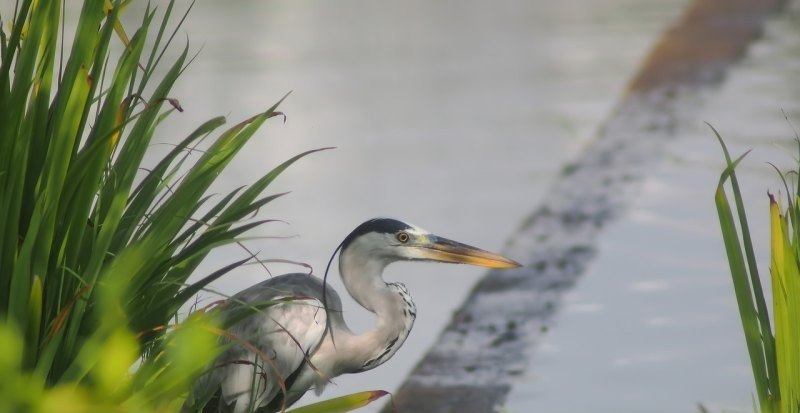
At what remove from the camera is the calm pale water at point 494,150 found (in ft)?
12.5

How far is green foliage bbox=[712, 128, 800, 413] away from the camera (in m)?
1.99

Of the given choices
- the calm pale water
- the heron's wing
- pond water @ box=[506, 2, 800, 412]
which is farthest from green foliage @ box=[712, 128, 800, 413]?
the calm pale water

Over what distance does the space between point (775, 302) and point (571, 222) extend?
117 inches

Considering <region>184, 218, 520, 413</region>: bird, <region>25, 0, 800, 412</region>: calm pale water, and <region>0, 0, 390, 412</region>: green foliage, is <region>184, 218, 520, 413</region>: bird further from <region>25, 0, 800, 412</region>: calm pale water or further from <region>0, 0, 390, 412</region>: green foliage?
<region>0, 0, 390, 412</region>: green foliage

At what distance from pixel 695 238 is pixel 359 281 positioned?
2069mm

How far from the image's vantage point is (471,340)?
399cm

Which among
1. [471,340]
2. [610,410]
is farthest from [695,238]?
[610,410]

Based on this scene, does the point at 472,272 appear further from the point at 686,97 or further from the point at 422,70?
the point at 422,70

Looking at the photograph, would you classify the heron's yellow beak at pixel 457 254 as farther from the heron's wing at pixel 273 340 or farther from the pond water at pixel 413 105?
the pond water at pixel 413 105

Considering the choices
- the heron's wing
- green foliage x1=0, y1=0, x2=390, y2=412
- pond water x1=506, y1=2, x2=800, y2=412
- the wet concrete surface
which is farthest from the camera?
the wet concrete surface

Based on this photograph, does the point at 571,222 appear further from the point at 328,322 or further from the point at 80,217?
the point at 80,217

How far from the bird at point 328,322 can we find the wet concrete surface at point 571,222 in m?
0.55

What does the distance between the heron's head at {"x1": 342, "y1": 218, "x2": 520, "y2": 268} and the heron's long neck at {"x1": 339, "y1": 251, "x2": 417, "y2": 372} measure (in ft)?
0.07

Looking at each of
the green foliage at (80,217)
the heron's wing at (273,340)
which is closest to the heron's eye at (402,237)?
the heron's wing at (273,340)
